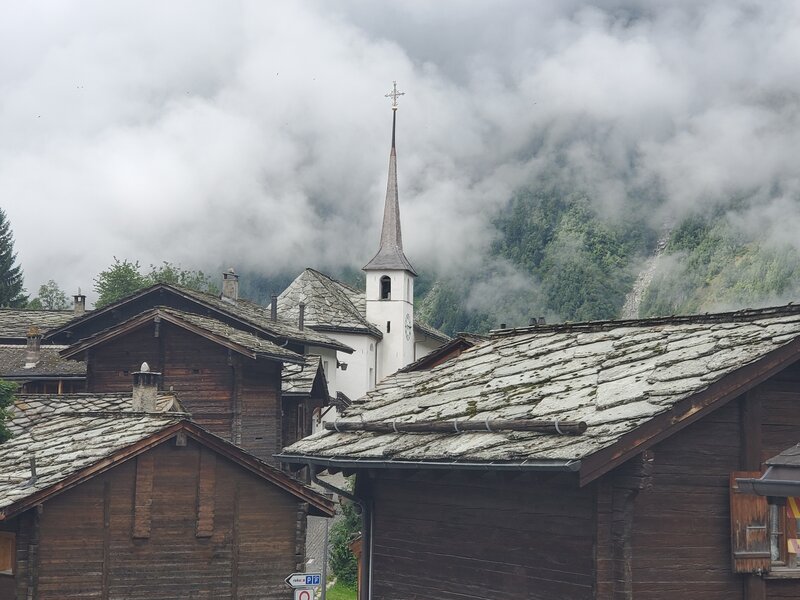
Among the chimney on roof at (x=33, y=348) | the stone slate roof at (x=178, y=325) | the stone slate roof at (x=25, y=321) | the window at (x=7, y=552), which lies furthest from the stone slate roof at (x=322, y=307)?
the window at (x=7, y=552)

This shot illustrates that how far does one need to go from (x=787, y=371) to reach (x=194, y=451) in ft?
36.1

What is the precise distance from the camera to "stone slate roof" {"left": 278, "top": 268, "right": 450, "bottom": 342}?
65562 mm

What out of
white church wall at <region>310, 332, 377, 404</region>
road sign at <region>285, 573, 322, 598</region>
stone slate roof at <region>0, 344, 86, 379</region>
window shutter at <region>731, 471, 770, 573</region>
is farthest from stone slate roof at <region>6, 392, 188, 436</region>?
white church wall at <region>310, 332, 377, 404</region>

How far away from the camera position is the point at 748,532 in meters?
11.6

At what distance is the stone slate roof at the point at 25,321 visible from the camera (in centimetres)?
4419

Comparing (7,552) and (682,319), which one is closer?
(682,319)

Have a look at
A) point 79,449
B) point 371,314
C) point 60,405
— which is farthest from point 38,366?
point 371,314

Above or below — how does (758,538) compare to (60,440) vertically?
below

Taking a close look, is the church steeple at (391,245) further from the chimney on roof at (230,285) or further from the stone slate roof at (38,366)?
the stone slate roof at (38,366)

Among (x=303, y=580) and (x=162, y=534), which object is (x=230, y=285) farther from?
(x=303, y=580)

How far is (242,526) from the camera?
20.5m

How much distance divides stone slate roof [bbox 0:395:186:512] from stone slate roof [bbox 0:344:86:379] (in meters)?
13.8

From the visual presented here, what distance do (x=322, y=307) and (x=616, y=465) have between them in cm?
5721

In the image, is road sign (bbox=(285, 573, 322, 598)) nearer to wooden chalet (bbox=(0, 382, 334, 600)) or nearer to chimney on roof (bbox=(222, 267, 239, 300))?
wooden chalet (bbox=(0, 382, 334, 600))
